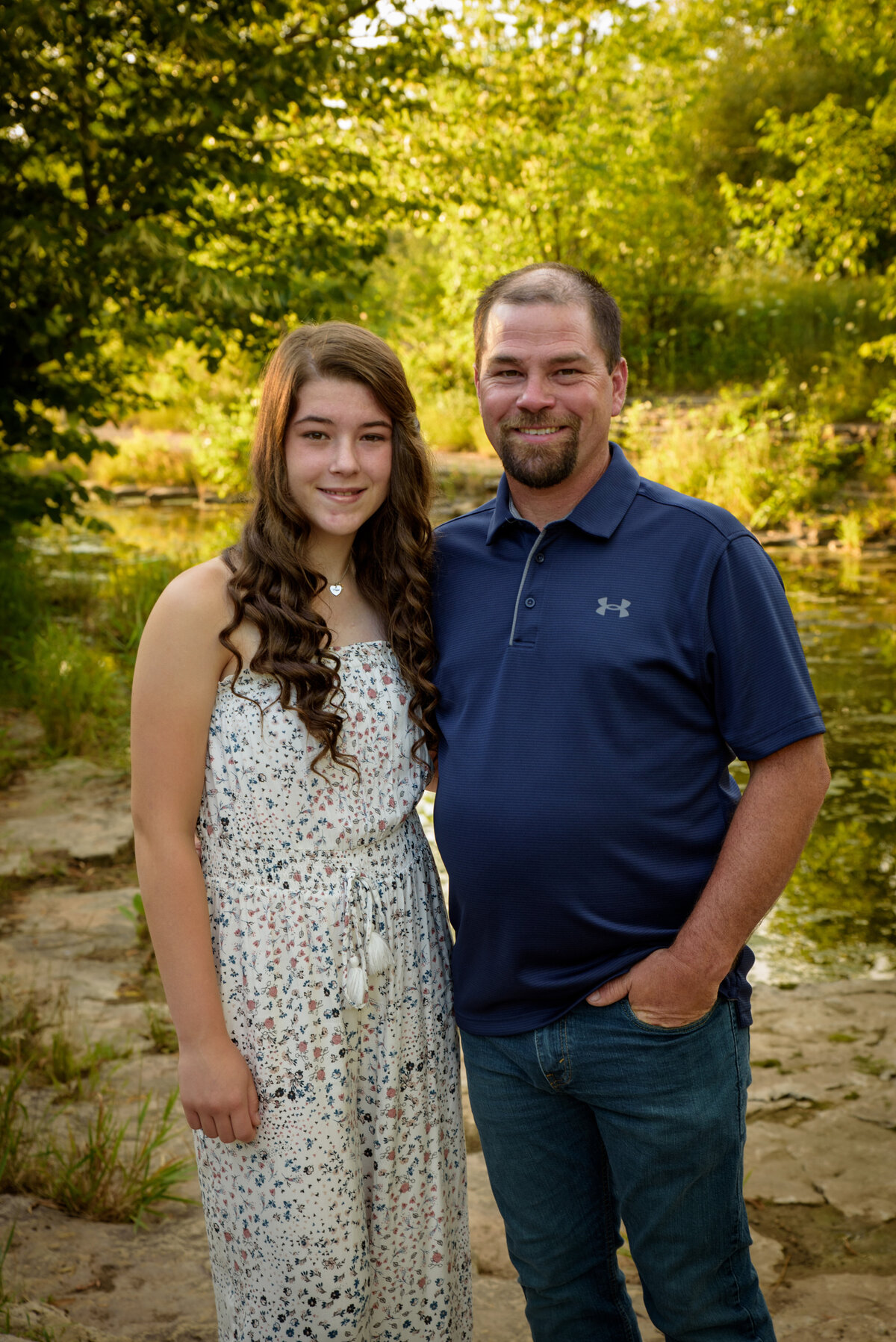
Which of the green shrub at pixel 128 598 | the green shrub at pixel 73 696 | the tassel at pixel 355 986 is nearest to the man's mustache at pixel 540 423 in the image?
the tassel at pixel 355 986

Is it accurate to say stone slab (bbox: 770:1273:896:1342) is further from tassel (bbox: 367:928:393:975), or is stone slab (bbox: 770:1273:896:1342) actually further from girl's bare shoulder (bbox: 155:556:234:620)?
girl's bare shoulder (bbox: 155:556:234:620)

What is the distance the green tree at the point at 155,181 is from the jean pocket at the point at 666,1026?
4.37 meters

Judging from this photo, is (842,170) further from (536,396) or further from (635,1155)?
(635,1155)

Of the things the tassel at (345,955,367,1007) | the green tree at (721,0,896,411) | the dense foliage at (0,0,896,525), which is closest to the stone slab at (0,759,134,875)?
the dense foliage at (0,0,896,525)

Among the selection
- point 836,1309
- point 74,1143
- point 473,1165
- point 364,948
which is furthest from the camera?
point 473,1165

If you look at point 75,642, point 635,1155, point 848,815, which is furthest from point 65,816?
point 635,1155

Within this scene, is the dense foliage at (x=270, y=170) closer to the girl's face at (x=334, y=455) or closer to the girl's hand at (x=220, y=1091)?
the girl's face at (x=334, y=455)

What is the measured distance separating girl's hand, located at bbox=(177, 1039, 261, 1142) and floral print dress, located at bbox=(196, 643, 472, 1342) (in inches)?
1.5

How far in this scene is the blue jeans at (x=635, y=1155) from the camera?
1822 mm

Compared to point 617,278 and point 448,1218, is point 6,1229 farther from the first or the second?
point 617,278

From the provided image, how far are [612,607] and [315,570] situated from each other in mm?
536

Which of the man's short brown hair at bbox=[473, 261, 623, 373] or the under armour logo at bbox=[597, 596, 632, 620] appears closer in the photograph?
the under armour logo at bbox=[597, 596, 632, 620]

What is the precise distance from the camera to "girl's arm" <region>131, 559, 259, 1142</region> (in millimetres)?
1789

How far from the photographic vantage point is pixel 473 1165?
3.07 m
